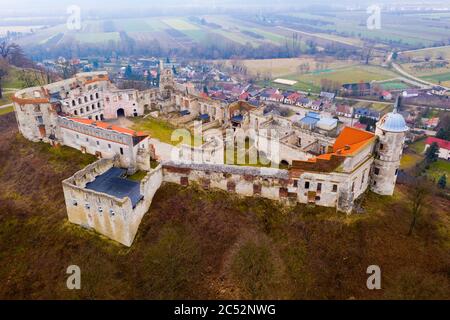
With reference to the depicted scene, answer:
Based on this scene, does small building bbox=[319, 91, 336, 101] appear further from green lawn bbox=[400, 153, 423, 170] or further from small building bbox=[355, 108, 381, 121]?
green lawn bbox=[400, 153, 423, 170]

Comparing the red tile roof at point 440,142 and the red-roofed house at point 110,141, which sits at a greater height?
the red-roofed house at point 110,141

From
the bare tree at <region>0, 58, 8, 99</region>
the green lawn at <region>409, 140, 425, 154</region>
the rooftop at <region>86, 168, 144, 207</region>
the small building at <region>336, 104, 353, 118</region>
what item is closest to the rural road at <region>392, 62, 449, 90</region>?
the small building at <region>336, 104, 353, 118</region>

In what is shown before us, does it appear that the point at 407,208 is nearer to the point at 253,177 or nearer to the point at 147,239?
the point at 253,177

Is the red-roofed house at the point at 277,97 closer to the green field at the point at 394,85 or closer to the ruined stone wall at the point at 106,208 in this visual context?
the green field at the point at 394,85

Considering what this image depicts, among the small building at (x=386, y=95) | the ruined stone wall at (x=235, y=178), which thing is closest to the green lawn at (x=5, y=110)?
the ruined stone wall at (x=235, y=178)

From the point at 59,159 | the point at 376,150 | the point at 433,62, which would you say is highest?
the point at 376,150

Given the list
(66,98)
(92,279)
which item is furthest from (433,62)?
(92,279)

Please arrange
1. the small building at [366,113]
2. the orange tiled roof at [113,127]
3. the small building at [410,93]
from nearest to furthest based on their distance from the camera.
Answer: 1. the orange tiled roof at [113,127]
2. the small building at [366,113]
3. the small building at [410,93]
